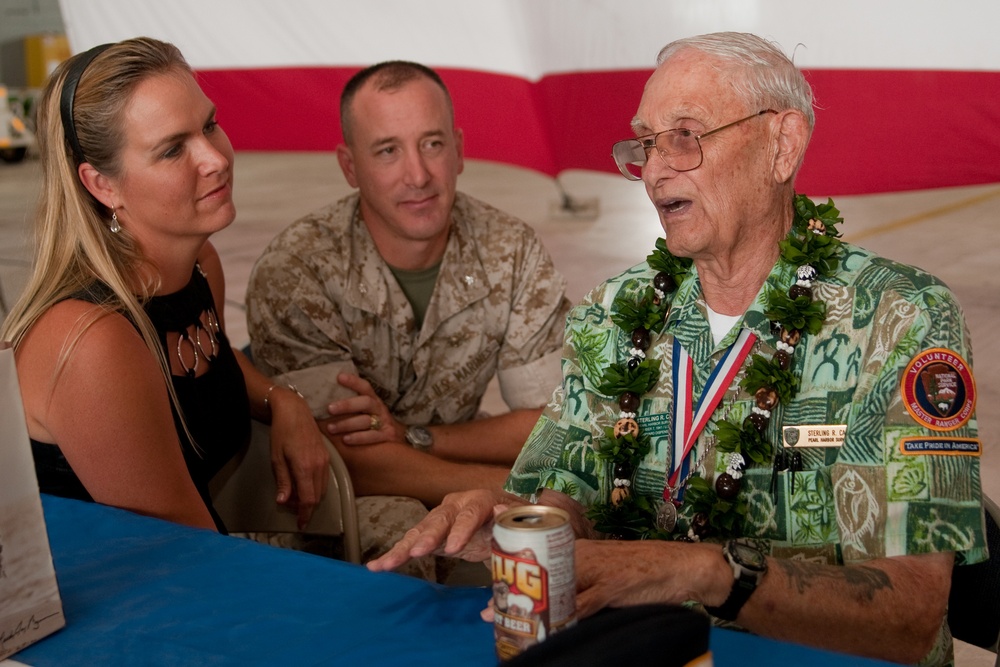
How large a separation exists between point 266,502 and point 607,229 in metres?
6.46

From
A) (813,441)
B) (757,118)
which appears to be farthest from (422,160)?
(813,441)

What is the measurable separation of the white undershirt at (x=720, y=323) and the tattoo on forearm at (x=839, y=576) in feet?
1.65

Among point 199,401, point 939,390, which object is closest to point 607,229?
point 199,401

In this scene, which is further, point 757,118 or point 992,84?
point 992,84

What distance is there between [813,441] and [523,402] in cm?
136

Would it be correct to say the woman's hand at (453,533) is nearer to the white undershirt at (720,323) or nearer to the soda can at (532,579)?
the soda can at (532,579)

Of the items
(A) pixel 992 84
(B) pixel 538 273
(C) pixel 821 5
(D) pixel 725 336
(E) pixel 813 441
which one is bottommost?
(E) pixel 813 441

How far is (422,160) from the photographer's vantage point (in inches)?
116

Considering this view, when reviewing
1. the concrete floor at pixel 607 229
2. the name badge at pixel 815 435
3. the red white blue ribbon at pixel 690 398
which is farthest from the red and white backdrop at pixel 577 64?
the name badge at pixel 815 435

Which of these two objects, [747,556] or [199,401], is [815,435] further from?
[199,401]

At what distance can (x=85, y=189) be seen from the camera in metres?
2.17

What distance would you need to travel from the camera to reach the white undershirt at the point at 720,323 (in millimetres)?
1899

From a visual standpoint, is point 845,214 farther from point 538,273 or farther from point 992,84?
point 538,273

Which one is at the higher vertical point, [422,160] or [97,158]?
[422,160]
